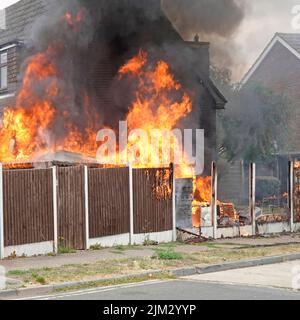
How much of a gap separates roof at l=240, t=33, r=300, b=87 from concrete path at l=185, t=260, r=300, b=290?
2488 cm

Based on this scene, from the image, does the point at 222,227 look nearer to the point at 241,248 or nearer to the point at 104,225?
the point at 241,248

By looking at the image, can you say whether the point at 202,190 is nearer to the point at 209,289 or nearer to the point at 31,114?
the point at 31,114

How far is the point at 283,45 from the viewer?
122 feet

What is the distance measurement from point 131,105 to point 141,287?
1390 centimetres

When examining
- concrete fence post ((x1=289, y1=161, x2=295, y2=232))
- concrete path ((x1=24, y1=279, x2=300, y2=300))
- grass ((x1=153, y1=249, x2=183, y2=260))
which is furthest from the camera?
concrete fence post ((x1=289, y1=161, x2=295, y2=232))

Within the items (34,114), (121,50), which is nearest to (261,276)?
(34,114)

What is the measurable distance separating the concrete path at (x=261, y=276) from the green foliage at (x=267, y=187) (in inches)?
742

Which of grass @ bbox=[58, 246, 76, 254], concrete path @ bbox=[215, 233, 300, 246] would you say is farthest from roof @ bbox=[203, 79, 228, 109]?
grass @ bbox=[58, 246, 76, 254]

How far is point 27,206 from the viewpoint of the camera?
13.9m

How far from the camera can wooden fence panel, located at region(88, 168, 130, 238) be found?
15258 mm

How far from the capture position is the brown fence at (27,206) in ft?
44.5

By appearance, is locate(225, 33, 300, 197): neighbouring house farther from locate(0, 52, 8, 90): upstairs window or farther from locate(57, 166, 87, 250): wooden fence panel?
locate(57, 166, 87, 250): wooden fence panel

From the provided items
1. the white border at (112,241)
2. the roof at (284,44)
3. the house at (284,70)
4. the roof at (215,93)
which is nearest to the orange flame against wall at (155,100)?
the roof at (215,93)

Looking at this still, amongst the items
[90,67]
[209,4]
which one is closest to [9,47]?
[90,67]
